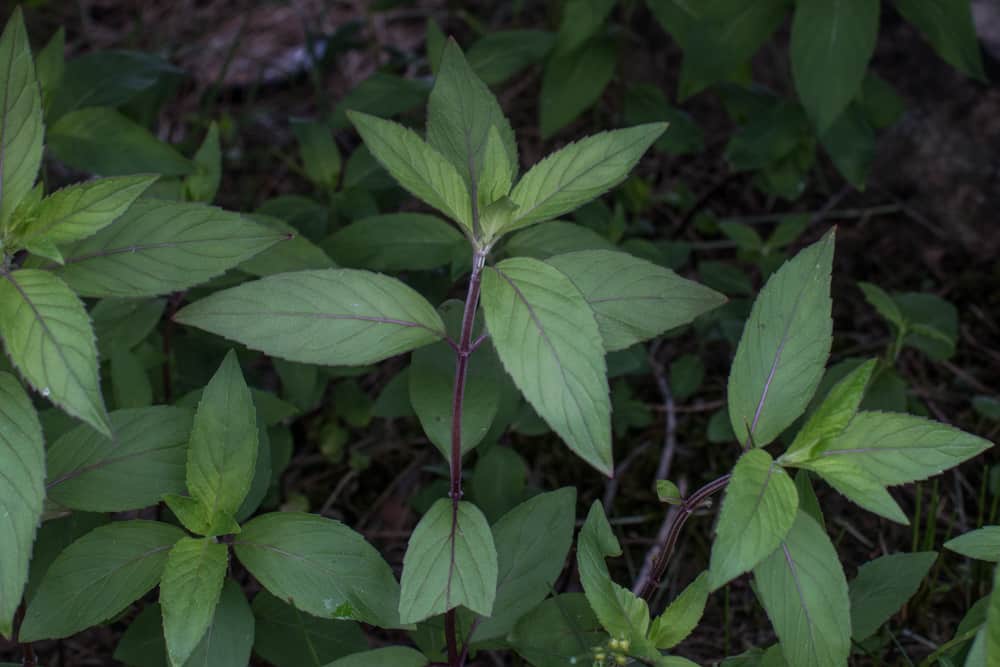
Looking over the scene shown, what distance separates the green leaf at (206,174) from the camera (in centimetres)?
265

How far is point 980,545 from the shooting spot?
69.1 inches

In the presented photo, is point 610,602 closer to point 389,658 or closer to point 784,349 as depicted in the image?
point 389,658

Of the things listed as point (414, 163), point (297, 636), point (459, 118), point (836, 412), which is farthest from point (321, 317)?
point (836, 412)

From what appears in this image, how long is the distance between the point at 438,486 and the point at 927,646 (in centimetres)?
152

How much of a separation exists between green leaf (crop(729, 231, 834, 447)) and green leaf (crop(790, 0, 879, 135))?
3.37ft

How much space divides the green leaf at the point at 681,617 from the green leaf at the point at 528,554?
0.28 metres

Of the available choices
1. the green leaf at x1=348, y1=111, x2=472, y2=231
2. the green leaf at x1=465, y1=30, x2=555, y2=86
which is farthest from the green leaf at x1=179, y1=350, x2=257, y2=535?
the green leaf at x1=465, y1=30, x2=555, y2=86

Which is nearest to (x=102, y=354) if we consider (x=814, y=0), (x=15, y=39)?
(x=15, y=39)

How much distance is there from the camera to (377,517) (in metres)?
3.16

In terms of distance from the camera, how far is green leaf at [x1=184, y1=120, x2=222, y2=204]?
2654 mm

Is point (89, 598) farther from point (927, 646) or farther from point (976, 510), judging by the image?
point (976, 510)

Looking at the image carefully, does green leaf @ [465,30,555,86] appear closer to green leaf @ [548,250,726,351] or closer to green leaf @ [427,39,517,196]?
green leaf @ [427,39,517,196]

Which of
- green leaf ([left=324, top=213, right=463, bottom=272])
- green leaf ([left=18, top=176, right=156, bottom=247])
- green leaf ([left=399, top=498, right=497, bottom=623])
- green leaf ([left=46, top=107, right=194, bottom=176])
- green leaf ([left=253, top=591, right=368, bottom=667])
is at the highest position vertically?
green leaf ([left=18, top=176, right=156, bottom=247])

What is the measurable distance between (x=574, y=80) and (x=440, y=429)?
1.85 m
